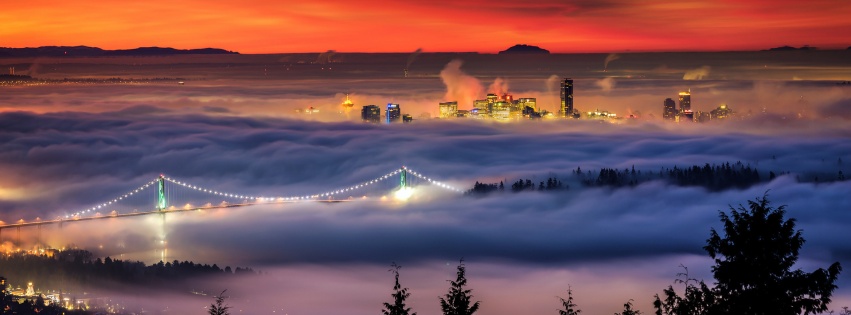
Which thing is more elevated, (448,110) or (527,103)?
(527,103)

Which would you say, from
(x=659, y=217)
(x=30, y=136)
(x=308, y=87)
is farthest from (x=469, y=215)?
(x=308, y=87)

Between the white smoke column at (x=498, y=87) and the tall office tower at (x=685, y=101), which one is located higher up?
the white smoke column at (x=498, y=87)

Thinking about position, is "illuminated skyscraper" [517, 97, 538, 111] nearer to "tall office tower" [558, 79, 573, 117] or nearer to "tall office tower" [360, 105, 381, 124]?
"tall office tower" [558, 79, 573, 117]

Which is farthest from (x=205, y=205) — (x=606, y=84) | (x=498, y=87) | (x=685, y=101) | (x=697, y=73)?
(x=697, y=73)

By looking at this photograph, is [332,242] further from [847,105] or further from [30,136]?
[847,105]

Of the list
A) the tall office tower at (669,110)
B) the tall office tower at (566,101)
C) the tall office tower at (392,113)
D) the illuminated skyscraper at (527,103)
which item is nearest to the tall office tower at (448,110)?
the illuminated skyscraper at (527,103)

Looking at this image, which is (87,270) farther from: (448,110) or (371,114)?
(448,110)

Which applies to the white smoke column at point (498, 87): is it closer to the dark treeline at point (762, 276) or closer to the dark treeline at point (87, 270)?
the dark treeline at point (87, 270)
